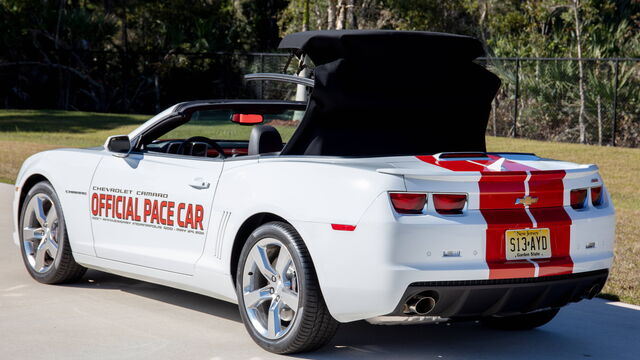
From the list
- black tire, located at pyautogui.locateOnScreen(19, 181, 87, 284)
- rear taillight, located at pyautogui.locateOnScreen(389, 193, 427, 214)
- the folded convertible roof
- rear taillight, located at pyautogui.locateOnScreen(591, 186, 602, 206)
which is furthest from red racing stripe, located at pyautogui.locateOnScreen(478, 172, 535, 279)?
black tire, located at pyautogui.locateOnScreen(19, 181, 87, 284)

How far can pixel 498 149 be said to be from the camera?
73.1 feet

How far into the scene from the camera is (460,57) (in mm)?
6848

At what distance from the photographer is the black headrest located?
6.50 meters

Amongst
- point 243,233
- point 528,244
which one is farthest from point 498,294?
point 243,233

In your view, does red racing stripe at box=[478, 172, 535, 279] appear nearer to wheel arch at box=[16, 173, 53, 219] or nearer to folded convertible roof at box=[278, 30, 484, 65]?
folded convertible roof at box=[278, 30, 484, 65]

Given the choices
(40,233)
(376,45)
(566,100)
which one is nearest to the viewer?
(376,45)

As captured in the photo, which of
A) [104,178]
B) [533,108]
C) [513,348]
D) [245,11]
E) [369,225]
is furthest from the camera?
[245,11]

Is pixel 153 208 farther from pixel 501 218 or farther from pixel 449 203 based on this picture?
pixel 501 218

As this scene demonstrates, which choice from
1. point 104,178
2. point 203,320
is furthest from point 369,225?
point 104,178

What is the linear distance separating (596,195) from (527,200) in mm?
703

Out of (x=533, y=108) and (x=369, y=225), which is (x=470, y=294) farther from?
(x=533, y=108)

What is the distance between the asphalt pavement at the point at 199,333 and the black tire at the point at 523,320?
0.07 meters

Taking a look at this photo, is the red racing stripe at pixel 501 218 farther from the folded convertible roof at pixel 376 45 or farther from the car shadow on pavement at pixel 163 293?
the car shadow on pavement at pixel 163 293

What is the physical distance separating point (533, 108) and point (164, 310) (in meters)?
20.3
